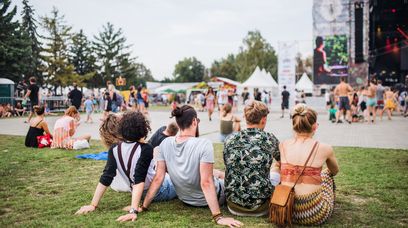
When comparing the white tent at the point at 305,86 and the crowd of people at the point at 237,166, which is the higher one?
the white tent at the point at 305,86

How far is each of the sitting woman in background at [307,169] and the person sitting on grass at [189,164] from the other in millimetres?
627

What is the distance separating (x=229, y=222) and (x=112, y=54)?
66.1 meters

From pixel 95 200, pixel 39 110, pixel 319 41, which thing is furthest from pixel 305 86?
pixel 95 200

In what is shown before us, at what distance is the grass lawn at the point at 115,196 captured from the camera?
3615 mm

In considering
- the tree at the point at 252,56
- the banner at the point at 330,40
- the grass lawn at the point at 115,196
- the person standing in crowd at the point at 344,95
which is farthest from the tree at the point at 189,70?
the grass lawn at the point at 115,196

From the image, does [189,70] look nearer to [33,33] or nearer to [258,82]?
[33,33]

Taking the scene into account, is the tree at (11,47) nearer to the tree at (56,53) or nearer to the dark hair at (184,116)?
the tree at (56,53)

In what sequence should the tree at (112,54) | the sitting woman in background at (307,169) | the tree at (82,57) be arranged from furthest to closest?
the tree at (112,54) → the tree at (82,57) → the sitting woman in background at (307,169)

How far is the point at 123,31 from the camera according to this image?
71.0 metres

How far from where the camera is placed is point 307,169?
328 cm

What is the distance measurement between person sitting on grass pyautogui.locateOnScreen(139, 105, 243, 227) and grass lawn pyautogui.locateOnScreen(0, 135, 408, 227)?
0.19 meters

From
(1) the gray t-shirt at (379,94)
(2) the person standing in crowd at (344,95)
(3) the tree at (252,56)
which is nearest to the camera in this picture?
(2) the person standing in crowd at (344,95)

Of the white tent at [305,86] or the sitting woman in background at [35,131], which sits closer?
the sitting woman in background at [35,131]

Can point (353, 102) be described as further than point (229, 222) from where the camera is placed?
Yes
